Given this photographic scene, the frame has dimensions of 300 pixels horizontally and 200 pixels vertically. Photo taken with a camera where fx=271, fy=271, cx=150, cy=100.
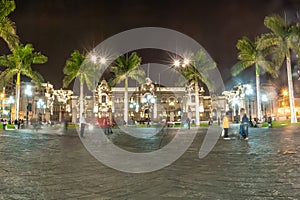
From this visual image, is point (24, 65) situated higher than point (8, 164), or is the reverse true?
point (24, 65)

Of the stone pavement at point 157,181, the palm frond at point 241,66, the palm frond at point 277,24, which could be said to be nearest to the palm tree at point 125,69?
the palm frond at point 241,66

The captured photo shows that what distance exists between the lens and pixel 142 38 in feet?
91.6

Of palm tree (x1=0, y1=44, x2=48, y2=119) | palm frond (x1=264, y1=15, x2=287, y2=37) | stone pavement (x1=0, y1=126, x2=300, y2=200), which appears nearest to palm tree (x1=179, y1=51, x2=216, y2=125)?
palm frond (x1=264, y1=15, x2=287, y2=37)

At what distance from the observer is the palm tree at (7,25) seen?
22.8 meters

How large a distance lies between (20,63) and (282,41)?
100 feet

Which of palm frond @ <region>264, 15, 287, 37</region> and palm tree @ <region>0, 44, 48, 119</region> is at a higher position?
palm frond @ <region>264, 15, 287, 37</region>

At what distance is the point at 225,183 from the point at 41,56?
34.6 meters

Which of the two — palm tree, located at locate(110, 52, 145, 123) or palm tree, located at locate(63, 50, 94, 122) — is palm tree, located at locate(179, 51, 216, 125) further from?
palm tree, located at locate(63, 50, 94, 122)

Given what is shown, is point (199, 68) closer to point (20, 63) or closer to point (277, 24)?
point (277, 24)

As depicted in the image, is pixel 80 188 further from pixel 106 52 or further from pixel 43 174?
pixel 106 52

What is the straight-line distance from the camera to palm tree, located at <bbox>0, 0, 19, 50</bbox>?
2277 cm

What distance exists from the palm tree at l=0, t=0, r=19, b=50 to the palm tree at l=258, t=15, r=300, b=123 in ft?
84.7

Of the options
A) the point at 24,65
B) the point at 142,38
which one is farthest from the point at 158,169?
the point at 24,65


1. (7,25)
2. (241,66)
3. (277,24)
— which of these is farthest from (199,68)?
(7,25)
